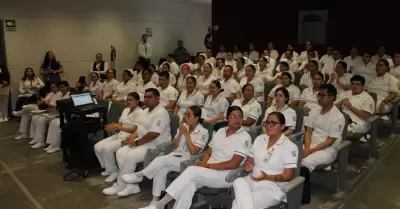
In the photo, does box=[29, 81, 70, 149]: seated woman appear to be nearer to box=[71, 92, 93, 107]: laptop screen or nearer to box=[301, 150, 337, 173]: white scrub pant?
box=[71, 92, 93, 107]: laptop screen

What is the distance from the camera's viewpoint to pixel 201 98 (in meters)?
5.66

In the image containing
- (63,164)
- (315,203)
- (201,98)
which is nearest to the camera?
(315,203)

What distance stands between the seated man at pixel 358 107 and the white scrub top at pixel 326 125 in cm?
87

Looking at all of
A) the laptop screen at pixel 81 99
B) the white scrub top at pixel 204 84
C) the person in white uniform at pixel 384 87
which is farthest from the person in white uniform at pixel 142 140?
the person in white uniform at pixel 384 87

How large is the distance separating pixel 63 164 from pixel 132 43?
709 centimetres

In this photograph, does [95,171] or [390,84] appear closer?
[95,171]

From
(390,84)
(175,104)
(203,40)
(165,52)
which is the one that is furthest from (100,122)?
(203,40)

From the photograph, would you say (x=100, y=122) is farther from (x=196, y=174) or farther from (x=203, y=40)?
(x=203, y=40)

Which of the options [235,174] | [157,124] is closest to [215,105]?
[157,124]

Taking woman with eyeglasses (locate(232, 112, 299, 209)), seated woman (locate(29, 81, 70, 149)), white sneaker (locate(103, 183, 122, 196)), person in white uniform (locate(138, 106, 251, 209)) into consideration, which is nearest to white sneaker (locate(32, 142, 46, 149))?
seated woman (locate(29, 81, 70, 149))

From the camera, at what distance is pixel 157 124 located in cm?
423

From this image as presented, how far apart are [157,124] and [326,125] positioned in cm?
188

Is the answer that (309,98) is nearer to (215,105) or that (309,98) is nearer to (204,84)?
(215,105)

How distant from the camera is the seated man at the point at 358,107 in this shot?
4.86 metres
